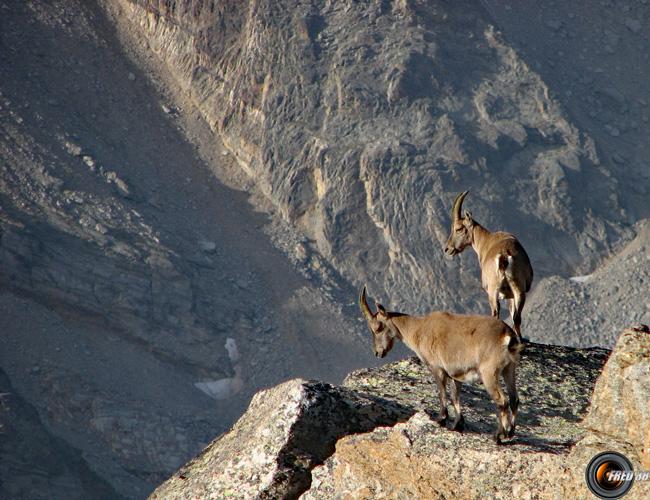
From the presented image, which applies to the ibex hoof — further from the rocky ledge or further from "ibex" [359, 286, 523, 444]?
the rocky ledge

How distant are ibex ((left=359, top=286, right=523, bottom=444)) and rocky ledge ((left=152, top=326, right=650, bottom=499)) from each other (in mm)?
340

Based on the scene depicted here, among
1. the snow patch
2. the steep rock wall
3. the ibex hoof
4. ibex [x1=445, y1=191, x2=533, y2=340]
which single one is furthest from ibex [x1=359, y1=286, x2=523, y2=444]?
the steep rock wall

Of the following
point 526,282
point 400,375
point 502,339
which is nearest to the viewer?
point 502,339

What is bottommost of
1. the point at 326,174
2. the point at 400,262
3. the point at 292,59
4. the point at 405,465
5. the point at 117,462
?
the point at 117,462

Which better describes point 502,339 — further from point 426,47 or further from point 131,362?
point 426,47

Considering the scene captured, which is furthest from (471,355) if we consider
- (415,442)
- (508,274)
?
(508,274)

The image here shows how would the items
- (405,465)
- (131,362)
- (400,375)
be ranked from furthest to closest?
(131,362) < (400,375) < (405,465)

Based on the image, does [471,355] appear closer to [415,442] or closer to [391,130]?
[415,442]

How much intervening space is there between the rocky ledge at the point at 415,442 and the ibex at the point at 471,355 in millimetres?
340

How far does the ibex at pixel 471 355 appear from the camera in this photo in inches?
499

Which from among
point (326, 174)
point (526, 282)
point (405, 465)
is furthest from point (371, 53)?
point (405, 465)

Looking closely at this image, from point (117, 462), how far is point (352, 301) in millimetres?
27554

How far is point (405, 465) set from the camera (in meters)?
11.0

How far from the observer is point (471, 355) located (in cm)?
1318
